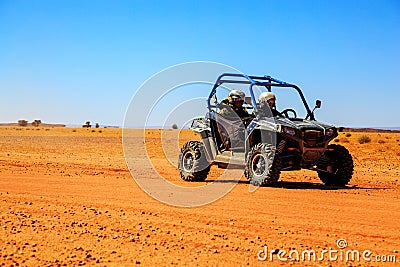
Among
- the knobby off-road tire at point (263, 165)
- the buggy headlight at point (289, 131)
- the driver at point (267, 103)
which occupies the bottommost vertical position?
the knobby off-road tire at point (263, 165)

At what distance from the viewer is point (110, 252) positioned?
6.06 meters

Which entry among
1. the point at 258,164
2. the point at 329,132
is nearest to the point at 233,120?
the point at 258,164

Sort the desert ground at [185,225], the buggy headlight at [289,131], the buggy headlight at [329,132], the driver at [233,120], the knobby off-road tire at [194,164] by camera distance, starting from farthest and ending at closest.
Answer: the knobby off-road tire at [194,164] < the driver at [233,120] < the buggy headlight at [329,132] < the buggy headlight at [289,131] < the desert ground at [185,225]

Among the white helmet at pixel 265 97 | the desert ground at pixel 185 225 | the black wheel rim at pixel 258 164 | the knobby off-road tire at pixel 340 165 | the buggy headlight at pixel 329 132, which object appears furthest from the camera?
the white helmet at pixel 265 97

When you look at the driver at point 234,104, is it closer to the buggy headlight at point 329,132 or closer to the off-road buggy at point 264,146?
the off-road buggy at point 264,146

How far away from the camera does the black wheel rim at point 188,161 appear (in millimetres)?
14138

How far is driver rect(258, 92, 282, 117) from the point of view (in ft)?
42.5

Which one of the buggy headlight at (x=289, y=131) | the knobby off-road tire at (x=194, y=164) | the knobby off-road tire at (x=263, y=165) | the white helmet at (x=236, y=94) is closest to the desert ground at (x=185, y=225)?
the knobby off-road tire at (x=263, y=165)

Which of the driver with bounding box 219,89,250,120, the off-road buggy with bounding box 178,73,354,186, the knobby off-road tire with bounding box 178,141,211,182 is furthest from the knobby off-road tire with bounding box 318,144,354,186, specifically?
the knobby off-road tire with bounding box 178,141,211,182

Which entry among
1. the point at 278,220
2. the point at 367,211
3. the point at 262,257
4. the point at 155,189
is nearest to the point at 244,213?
the point at 278,220

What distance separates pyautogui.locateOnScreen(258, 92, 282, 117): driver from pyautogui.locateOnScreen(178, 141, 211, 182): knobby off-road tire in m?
1.98

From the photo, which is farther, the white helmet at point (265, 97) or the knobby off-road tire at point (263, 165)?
the white helmet at point (265, 97)

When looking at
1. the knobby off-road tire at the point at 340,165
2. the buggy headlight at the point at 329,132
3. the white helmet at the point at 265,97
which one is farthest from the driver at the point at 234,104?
the knobby off-road tire at the point at 340,165

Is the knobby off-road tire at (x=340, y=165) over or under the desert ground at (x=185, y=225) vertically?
over
